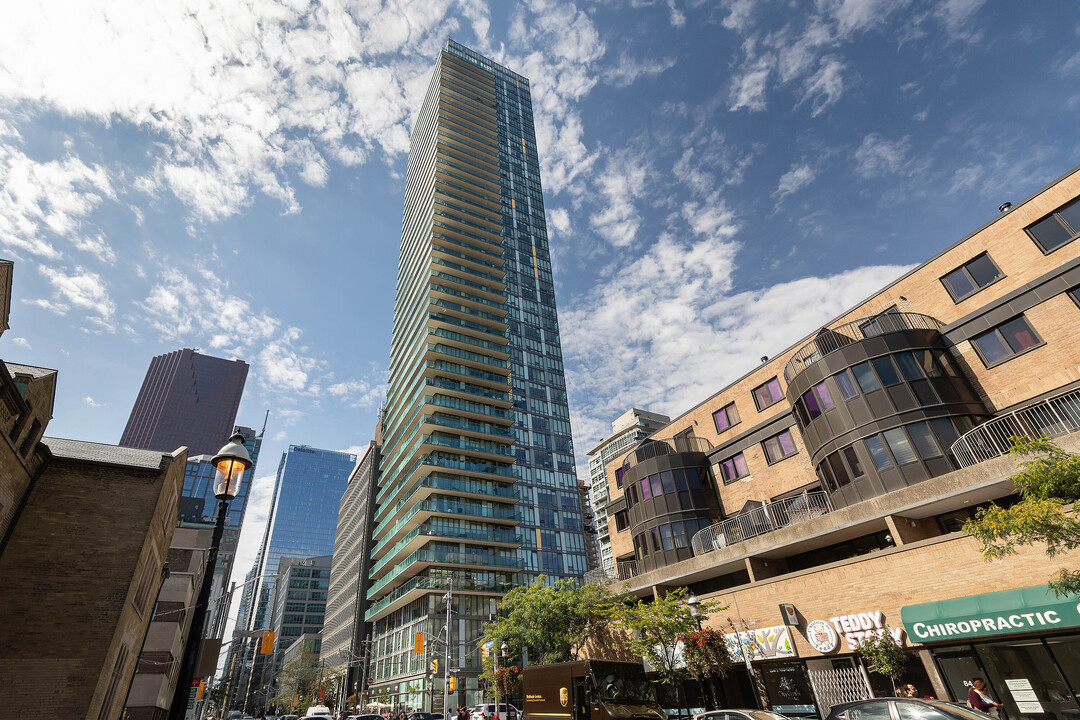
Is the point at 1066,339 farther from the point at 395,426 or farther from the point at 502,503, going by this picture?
the point at 395,426

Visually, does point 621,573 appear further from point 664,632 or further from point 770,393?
point 770,393

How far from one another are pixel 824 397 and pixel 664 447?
1269cm

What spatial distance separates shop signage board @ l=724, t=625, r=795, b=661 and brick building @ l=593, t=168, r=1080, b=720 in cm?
7

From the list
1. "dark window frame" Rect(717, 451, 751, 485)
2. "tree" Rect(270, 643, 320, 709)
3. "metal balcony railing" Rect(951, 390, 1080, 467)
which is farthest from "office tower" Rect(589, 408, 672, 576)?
"metal balcony railing" Rect(951, 390, 1080, 467)

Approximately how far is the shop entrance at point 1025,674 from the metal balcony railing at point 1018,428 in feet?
18.8

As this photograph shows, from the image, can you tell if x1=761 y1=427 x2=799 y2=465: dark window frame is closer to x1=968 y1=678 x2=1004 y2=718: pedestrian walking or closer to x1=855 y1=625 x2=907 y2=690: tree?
x1=855 y1=625 x2=907 y2=690: tree

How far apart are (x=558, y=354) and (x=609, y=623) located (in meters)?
67.2

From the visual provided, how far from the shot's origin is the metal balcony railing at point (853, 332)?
23.3 m

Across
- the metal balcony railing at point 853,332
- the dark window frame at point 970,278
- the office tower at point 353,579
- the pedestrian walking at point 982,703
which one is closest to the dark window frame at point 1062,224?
the dark window frame at point 970,278

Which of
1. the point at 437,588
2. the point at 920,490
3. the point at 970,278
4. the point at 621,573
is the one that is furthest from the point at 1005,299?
the point at 437,588

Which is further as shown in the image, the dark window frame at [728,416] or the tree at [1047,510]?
the dark window frame at [728,416]

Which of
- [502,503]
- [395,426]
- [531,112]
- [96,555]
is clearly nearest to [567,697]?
[96,555]

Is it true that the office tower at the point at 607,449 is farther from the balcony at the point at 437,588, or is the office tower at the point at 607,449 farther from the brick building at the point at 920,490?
the brick building at the point at 920,490

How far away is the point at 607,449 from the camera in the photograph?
133875mm
